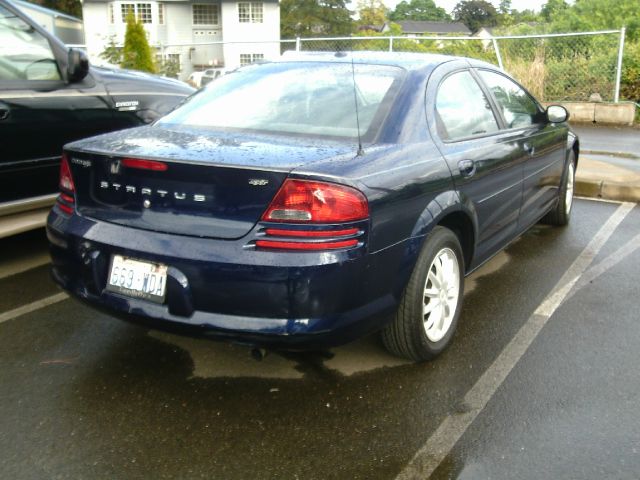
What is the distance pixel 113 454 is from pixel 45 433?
1.19 feet

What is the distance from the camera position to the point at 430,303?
3.38 meters

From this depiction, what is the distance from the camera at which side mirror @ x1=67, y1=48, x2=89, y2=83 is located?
488 centimetres

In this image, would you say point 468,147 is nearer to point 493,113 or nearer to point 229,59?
point 493,113

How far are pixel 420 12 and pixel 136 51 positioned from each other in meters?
120

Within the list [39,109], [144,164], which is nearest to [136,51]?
[39,109]

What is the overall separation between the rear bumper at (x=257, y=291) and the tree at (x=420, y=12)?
424ft

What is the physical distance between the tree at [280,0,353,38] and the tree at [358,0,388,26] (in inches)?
386

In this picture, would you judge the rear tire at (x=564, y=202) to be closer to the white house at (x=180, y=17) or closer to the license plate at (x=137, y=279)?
the license plate at (x=137, y=279)

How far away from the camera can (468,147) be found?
3.71m

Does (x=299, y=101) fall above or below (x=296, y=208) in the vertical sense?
above

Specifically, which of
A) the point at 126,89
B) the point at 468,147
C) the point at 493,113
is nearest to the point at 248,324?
the point at 468,147

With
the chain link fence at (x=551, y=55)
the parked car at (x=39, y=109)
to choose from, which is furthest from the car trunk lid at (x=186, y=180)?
the chain link fence at (x=551, y=55)

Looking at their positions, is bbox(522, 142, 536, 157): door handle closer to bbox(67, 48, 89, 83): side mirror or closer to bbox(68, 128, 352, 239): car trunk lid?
bbox(68, 128, 352, 239): car trunk lid

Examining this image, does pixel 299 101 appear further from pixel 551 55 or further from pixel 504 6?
pixel 504 6
